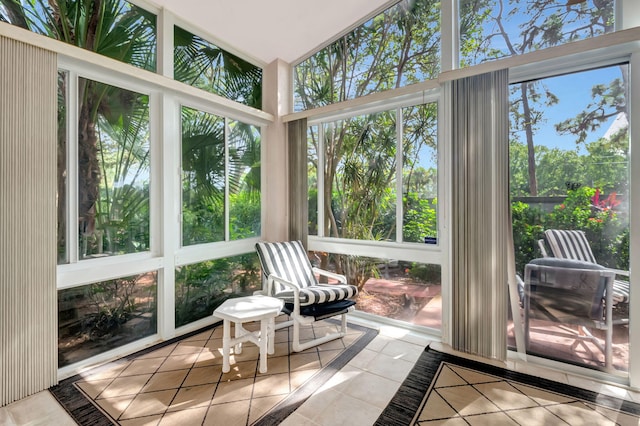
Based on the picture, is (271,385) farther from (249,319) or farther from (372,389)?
(372,389)

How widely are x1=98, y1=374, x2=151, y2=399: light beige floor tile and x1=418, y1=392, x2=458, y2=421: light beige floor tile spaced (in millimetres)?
1959

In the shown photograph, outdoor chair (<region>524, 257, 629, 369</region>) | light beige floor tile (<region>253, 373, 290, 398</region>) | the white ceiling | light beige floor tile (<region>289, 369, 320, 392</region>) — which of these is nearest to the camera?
light beige floor tile (<region>253, 373, 290, 398</region>)

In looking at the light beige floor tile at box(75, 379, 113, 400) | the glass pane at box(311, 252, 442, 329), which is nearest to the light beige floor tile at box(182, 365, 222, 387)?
the light beige floor tile at box(75, 379, 113, 400)

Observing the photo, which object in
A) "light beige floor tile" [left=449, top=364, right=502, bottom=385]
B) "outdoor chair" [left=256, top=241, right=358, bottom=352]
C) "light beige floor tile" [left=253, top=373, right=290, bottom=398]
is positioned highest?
"outdoor chair" [left=256, top=241, right=358, bottom=352]

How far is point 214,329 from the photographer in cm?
322

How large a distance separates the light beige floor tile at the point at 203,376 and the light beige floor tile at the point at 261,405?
439mm

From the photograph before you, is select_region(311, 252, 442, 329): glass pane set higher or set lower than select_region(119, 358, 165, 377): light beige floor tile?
higher

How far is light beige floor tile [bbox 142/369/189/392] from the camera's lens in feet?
7.11

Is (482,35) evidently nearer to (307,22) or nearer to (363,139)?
(363,139)

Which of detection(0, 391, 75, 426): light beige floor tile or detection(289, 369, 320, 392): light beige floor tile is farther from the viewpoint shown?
detection(289, 369, 320, 392): light beige floor tile

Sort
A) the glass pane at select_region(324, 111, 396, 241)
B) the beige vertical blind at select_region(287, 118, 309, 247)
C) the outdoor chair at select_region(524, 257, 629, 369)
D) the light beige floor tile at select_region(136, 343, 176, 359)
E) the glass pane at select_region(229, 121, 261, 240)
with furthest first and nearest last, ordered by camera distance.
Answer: the beige vertical blind at select_region(287, 118, 309, 247)
the glass pane at select_region(229, 121, 261, 240)
the glass pane at select_region(324, 111, 396, 241)
the light beige floor tile at select_region(136, 343, 176, 359)
the outdoor chair at select_region(524, 257, 629, 369)

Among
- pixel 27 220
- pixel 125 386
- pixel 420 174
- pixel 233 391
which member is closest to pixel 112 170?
pixel 27 220

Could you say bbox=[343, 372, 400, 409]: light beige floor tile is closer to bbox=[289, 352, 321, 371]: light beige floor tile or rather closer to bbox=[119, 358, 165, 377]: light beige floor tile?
bbox=[289, 352, 321, 371]: light beige floor tile

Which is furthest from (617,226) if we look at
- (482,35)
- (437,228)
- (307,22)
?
(307,22)
